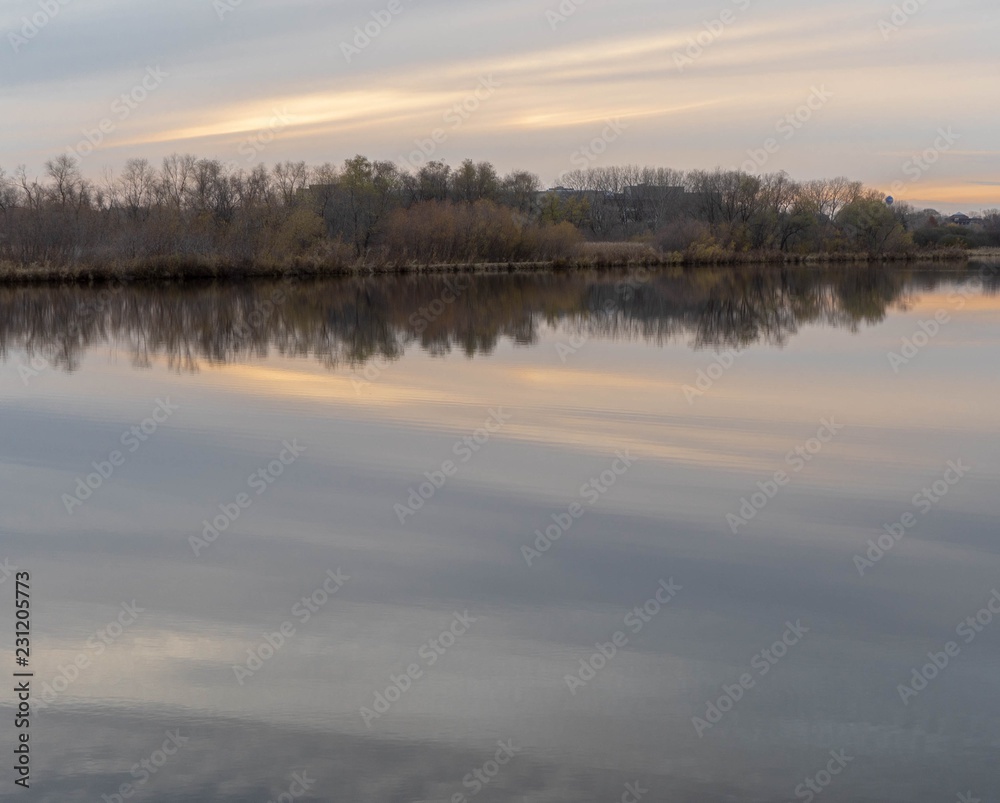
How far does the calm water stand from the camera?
13.2ft

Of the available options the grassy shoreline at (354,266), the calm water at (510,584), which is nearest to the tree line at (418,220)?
the grassy shoreline at (354,266)

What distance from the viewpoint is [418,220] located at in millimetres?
48406

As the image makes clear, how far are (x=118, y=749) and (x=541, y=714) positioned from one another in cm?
164

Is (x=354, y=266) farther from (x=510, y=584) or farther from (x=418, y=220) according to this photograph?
(x=510, y=584)

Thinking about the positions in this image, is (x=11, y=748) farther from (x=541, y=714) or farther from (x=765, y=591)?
(x=765, y=591)

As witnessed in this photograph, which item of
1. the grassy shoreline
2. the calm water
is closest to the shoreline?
the grassy shoreline

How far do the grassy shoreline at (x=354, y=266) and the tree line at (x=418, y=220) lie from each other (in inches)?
9.0

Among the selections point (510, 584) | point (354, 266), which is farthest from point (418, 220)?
point (510, 584)

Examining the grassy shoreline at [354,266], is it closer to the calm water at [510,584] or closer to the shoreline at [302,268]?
the shoreline at [302,268]

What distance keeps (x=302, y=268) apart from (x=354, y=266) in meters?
2.54

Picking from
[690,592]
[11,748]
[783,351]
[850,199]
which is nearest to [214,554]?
[11,748]

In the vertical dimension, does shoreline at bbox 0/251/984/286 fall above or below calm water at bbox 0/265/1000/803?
above

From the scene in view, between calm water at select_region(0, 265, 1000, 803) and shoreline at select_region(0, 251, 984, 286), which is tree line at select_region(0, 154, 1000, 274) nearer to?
shoreline at select_region(0, 251, 984, 286)

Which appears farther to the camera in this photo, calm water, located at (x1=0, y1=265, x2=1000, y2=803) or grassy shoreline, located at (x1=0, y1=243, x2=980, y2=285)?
grassy shoreline, located at (x1=0, y1=243, x2=980, y2=285)
